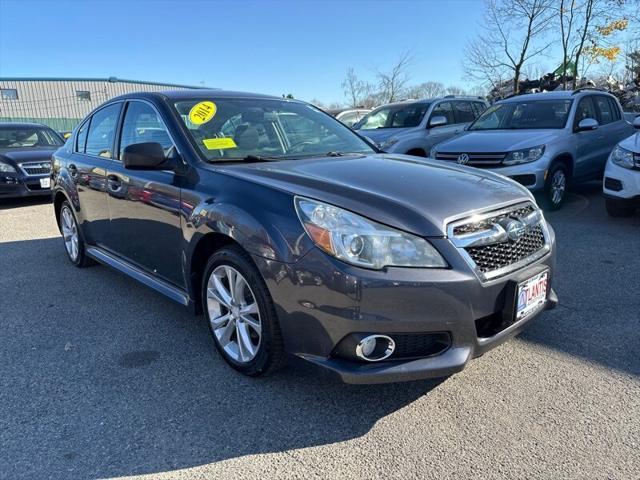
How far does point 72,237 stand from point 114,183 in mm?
1618

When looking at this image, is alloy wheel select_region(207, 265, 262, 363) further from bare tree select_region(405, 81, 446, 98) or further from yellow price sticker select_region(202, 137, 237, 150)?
bare tree select_region(405, 81, 446, 98)

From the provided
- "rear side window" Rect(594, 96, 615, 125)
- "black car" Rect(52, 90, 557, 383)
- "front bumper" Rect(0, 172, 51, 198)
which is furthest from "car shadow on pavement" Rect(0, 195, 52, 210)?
"rear side window" Rect(594, 96, 615, 125)

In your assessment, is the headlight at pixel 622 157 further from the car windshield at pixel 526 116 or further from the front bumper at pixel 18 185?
the front bumper at pixel 18 185

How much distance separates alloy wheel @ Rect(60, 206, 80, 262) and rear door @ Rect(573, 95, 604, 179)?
6815 mm

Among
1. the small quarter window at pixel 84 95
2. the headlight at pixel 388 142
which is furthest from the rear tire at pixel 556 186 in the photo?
the small quarter window at pixel 84 95

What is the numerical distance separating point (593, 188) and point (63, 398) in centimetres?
945

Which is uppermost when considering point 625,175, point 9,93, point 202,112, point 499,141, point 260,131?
point 9,93

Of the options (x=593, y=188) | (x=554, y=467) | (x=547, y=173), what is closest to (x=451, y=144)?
(x=547, y=173)

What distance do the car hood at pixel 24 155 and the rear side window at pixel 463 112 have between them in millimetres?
7942

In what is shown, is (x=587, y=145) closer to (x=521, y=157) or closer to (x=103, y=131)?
(x=521, y=157)

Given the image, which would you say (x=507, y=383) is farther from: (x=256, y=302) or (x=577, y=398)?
(x=256, y=302)

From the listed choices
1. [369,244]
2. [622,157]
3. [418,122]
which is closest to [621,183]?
[622,157]

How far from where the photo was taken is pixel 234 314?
9.34ft

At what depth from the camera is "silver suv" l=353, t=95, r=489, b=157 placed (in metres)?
8.72
